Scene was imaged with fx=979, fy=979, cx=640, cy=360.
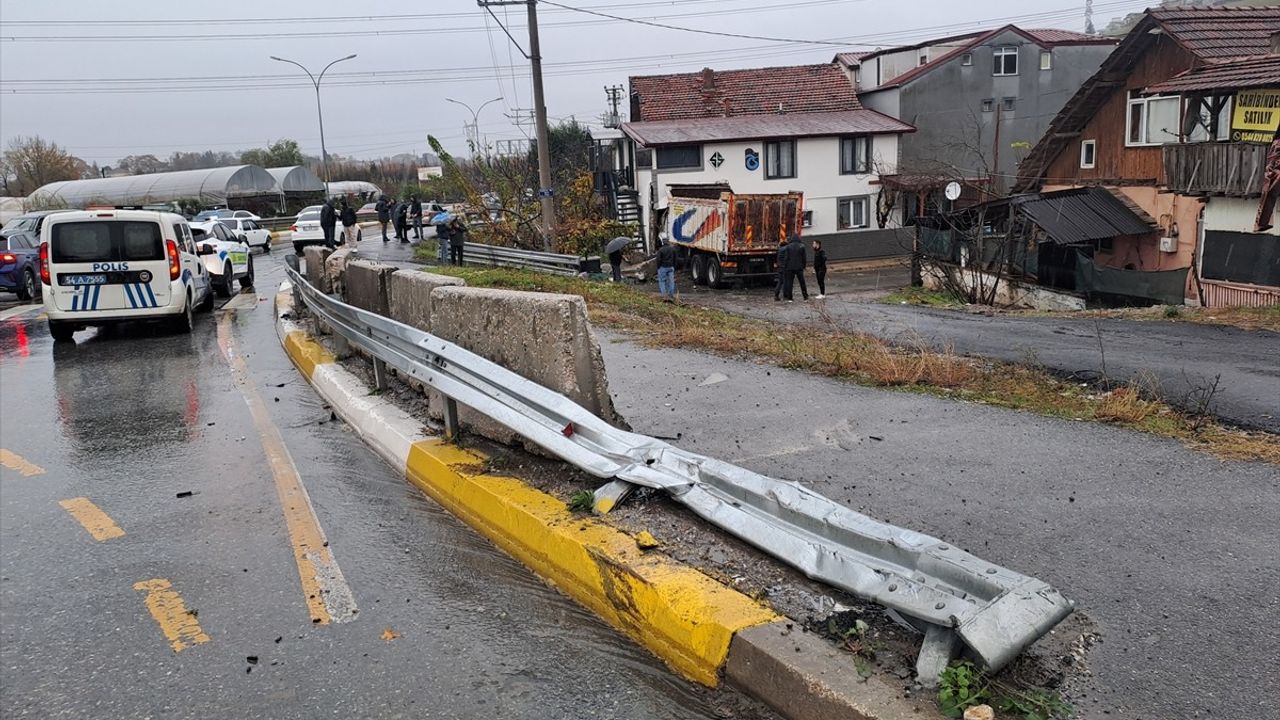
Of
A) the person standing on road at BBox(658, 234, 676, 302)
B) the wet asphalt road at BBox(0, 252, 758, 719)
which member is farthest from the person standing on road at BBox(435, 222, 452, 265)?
the wet asphalt road at BBox(0, 252, 758, 719)

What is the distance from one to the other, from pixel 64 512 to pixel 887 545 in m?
5.39

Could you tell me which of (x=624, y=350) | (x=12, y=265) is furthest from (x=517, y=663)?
(x=12, y=265)

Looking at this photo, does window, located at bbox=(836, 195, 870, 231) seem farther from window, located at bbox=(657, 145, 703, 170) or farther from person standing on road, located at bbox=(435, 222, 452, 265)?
person standing on road, located at bbox=(435, 222, 452, 265)

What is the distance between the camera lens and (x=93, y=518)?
6.23 m

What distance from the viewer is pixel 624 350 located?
11164 mm

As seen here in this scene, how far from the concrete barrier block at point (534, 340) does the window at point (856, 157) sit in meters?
38.9

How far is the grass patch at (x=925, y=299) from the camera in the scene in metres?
24.3

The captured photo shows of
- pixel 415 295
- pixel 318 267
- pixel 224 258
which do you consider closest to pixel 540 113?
A: pixel 224 258

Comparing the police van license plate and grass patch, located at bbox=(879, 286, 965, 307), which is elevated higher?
the police van license plate

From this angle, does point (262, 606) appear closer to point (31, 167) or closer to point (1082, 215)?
point (1082, 215)

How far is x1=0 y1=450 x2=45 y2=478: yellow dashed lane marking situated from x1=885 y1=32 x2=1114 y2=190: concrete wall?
139 ft

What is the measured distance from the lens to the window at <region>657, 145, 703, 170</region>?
40.7 metres

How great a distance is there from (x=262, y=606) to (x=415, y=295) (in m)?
3.73

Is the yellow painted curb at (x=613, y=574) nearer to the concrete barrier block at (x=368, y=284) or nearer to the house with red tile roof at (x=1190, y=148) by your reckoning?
the concrete barrier block at (x=368, y=284)
